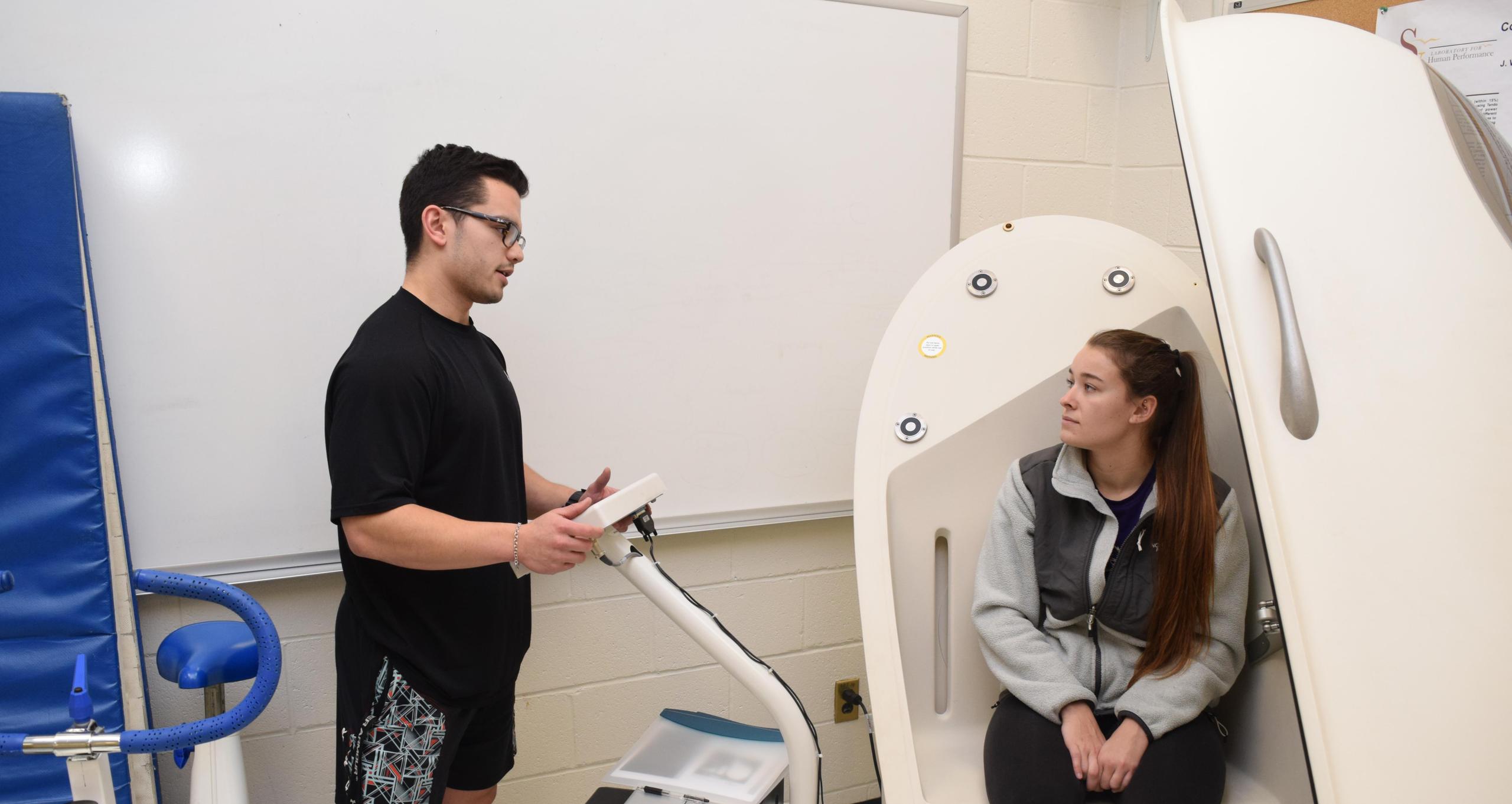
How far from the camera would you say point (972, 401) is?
1839mm

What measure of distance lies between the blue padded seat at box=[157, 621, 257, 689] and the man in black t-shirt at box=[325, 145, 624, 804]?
0.14 meters

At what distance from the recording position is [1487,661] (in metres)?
1.07

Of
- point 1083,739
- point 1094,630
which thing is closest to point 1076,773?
point 1083,739

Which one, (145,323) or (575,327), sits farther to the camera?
(575,327)

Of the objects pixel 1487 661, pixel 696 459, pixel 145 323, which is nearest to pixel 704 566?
pixel 696 459

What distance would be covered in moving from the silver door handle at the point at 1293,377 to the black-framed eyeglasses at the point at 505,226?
44.2 inches

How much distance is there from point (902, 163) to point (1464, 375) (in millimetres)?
1315

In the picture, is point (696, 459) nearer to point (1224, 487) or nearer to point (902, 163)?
point (902, 163)

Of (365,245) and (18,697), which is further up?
(365,245)

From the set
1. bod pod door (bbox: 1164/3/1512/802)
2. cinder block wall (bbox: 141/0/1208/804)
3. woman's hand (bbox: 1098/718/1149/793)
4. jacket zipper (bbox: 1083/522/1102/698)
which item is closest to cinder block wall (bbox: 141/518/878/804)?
cinder block wall (bbox: 141/0/1208/804)

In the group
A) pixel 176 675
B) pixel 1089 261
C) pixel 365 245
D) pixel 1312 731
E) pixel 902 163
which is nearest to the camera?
pixel 1312 731

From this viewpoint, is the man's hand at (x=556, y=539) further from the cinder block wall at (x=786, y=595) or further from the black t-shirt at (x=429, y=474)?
the cinder block wall at (x=786, y=595)

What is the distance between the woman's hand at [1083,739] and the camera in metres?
1.47

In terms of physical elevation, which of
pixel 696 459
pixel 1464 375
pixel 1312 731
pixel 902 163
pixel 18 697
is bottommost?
pixel 18 697
